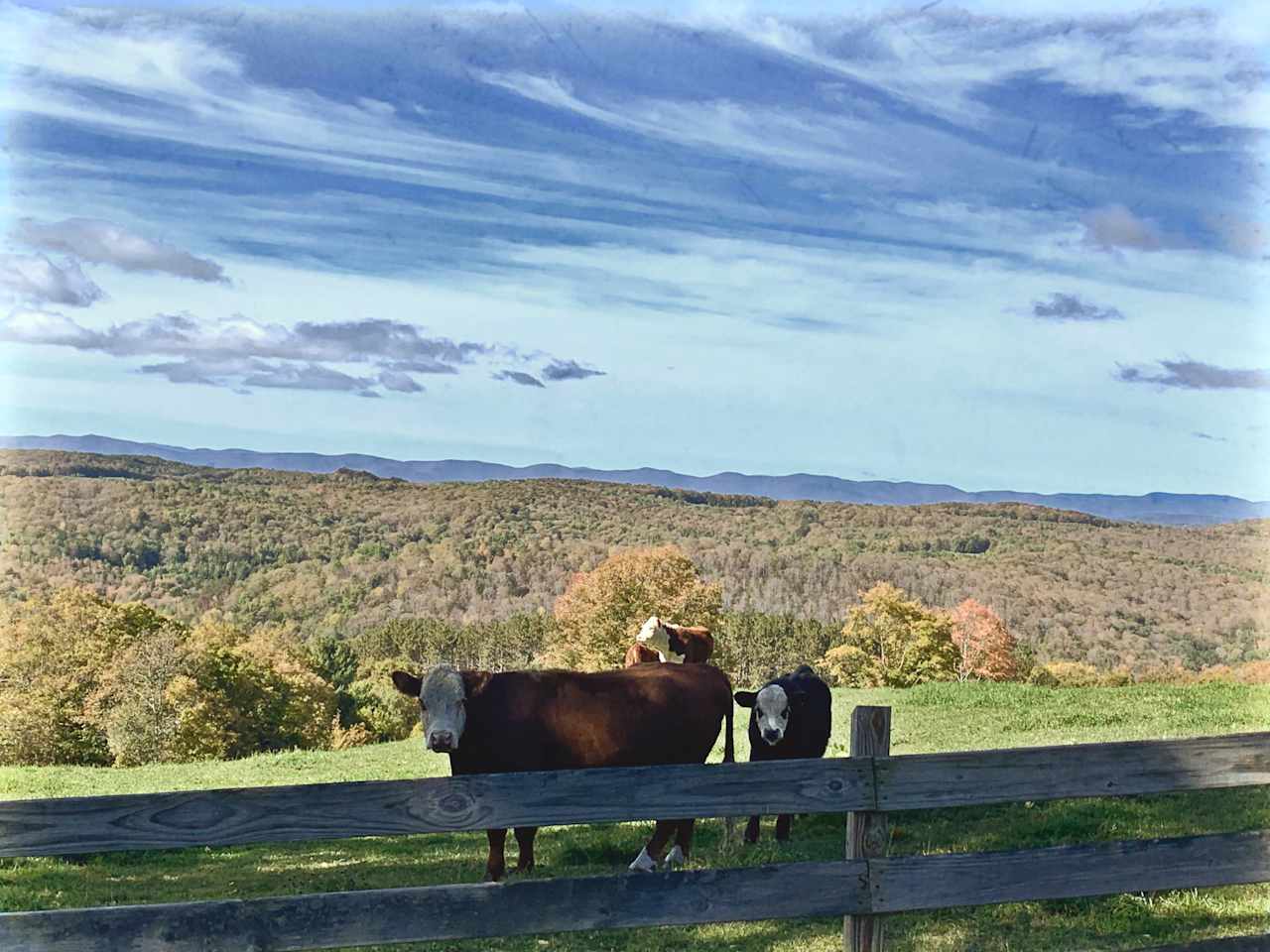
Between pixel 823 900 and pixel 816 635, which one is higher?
pixel 823 900

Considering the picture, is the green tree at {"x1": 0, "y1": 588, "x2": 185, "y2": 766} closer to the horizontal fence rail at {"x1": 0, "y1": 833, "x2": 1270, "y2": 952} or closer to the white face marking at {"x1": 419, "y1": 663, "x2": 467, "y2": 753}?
the white face marking at {"x1": 419, "y1": 663, "x2": 467, "y2": 753}

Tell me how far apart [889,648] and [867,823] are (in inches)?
1447

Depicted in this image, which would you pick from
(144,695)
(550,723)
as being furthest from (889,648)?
(550,723)

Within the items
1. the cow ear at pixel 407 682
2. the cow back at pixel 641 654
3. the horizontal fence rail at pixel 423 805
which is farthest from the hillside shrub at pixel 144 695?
the horizontal fence rail at pixel 423 805

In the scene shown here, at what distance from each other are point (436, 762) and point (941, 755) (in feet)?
49.0

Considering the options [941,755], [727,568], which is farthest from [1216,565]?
[941,755]

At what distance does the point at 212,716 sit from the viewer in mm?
36094


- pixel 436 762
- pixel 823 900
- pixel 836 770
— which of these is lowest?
pixel 436 762

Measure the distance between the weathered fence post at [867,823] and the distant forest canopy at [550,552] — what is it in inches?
1782

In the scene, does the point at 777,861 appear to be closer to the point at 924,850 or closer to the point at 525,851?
the point at 924,850

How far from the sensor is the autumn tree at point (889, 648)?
39781mm

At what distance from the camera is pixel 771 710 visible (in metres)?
9.90

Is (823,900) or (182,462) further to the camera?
(182,462)

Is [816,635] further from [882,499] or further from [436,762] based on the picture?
[436,762]
